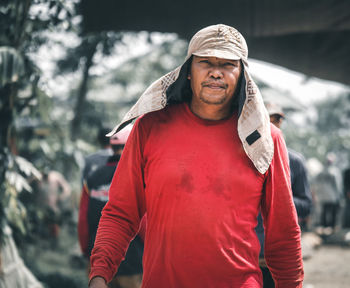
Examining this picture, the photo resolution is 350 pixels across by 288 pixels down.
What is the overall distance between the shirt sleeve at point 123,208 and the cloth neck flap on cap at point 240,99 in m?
0.16

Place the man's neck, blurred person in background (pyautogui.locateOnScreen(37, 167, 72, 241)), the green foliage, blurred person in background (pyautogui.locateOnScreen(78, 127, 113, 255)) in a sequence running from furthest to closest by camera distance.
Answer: blurred person in background (pyautogui.locateOnScreen(37, 167, 72, 241))
the green foliage
blurred person in background (pyautogui.locateOnScreen(78, 127, 113, 255))
the man's neck

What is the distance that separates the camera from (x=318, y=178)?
11.5 metres

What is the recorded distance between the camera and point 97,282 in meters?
1.87

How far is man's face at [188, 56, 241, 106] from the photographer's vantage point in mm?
Result: 2100

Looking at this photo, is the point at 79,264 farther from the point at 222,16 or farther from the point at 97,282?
the point at 97,282

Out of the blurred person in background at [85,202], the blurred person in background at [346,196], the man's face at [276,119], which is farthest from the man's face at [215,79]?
the blurred person in background at [346,196]

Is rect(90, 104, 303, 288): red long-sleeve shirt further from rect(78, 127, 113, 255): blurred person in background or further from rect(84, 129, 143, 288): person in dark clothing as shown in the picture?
rect(78, 127, 113, 255): blurred person in background

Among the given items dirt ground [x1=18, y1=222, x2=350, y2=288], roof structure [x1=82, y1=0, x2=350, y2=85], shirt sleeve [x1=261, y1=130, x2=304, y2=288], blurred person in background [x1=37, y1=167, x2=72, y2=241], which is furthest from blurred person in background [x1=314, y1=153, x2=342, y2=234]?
shirt sleeve [x1=261, y1=130, x2=304, y2=288]

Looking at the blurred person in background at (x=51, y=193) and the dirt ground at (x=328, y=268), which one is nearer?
the dirt ground at (x=328, y=268)

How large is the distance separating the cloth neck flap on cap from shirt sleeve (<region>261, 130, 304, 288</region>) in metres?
0.10

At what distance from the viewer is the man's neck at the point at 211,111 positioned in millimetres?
2141

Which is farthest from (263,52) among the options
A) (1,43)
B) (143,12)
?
(1,43)

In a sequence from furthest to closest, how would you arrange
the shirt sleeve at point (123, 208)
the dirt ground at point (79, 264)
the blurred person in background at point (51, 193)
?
the blurred person in background at point (51, 193) < the dirt ground at point (79, 264) < the shirt sleeve at point (123, 208)

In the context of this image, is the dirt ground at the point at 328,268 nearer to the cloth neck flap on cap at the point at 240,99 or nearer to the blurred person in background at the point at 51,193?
the blurred person in background at the point at 51,193
